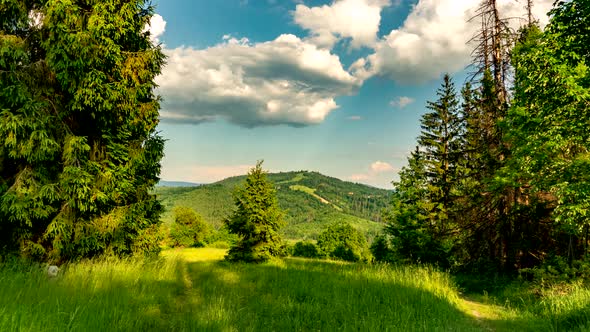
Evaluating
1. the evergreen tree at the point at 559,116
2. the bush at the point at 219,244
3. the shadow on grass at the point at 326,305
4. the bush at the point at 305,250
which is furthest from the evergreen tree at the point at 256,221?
the bush at the point at 219,244

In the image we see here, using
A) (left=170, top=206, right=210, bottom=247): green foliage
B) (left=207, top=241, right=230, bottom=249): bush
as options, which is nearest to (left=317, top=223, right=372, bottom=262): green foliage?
(left=207, top=241, right=230, bottom=249): bush

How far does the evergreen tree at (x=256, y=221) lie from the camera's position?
19109mm

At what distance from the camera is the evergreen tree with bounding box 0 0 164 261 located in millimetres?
7277

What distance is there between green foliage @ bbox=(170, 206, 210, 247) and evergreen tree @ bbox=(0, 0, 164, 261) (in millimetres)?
50142

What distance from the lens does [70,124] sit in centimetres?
876

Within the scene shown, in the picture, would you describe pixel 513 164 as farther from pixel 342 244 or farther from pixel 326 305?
pixel 342 244

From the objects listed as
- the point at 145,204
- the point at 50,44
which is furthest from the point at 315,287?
the point at 50,44

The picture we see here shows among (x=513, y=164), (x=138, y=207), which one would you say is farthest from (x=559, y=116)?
(x=138, y=207)

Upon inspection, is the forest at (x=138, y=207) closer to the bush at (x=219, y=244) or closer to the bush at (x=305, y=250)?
the bush at (x=305, y=250)

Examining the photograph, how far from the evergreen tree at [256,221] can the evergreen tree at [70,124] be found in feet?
32.4

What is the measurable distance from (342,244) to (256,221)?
37286 millimetres

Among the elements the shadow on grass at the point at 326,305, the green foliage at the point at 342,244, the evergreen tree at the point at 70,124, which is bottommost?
the green foliage at the point at 342,244

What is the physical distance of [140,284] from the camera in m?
7.01

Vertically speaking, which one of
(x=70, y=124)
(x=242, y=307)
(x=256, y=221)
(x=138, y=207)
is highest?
(x=70, y=124)
